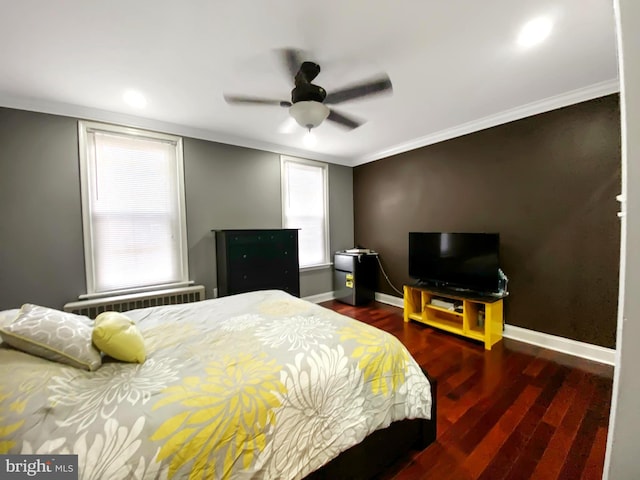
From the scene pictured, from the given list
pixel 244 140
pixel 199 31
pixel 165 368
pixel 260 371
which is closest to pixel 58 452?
pixel 165 368

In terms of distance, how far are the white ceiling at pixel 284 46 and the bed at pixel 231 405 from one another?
1860 mm

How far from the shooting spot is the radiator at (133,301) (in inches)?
98.3

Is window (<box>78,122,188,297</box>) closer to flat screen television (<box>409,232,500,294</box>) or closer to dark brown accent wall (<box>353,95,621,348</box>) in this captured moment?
flat screen television (<box>409,232,500,294</box>)

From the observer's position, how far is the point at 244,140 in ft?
11.4

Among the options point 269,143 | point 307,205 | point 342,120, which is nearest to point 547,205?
point 342,120

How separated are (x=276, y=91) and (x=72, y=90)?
5.76 ft

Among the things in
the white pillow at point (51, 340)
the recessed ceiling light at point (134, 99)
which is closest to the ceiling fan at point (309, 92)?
the recessed ceiling light at point (134, 99)

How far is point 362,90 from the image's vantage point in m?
1.84

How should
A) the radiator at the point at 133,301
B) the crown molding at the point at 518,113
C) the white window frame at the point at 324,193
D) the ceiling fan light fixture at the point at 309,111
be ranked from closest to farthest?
the ceiling fan light fixture at the point at 309,111
the crown molding at the point at 518,113
the radiator at the point at 133,301
the white window frame at the point at 324,193

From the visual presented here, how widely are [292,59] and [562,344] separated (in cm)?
355

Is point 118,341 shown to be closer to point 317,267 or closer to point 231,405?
point 231,405

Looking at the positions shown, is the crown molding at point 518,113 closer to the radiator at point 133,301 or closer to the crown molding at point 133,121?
the crown molding at point 133,121

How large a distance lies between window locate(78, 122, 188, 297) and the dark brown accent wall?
3.36 metres

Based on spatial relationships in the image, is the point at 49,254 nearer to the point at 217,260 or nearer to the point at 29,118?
the point at 29,118
